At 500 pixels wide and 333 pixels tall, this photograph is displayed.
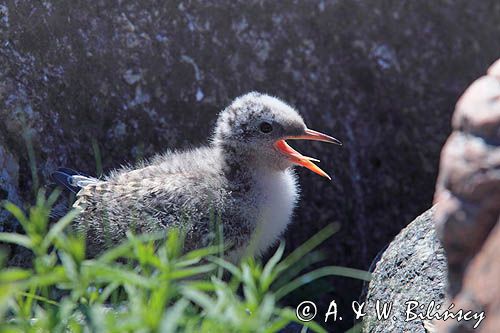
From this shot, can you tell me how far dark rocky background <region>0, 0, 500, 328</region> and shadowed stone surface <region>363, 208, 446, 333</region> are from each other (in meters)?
0.90

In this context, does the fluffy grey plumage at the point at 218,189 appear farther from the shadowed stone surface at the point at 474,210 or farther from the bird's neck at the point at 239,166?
the shadowed stone surface at the point at 474,210

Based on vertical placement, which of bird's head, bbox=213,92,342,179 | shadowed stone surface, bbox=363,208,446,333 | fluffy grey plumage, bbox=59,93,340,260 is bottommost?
shadowed stone surface, bbox=363,208,446,333

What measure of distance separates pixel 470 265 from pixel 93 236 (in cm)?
202

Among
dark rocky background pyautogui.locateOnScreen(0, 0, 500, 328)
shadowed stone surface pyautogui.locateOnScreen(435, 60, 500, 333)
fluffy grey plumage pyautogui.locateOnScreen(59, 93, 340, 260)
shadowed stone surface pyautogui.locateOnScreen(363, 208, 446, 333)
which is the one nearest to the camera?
shadowed stone surface pyautogui.locateOnScreen(435, 60, 500, 333)

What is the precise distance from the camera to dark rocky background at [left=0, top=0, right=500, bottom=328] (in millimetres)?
4469

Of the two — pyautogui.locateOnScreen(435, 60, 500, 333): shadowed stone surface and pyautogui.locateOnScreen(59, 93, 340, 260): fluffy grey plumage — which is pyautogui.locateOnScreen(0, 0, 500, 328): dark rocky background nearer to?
pyautogui.locateOnScreen(59, 93, 340, 260): fluffy grey plumage

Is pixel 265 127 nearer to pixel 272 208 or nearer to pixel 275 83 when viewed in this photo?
pixel 272 208

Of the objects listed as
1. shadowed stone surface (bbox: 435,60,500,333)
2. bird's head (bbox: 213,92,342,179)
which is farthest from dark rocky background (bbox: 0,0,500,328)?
shadowed stone surface (bbox: 435,60,500,333)

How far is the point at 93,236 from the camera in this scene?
4102 millimetres

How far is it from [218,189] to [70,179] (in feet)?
2.37

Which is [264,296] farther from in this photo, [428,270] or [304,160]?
[304,160]

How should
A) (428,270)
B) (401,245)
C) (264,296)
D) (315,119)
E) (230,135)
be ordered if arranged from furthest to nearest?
(315,119)
(230,135)
(401,245)
(428,270)
(264,296)

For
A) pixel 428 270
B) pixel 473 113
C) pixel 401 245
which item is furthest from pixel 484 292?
pixel 401 245

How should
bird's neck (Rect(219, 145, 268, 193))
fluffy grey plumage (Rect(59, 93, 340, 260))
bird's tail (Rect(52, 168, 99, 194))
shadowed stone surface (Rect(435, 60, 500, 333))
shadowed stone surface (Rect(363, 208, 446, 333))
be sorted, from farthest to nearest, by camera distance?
bird's neck (Rect(219, 145, 268, 193)) → bird's tail (Rect(52, 168, 99, 194)) → fluffy grey plumage (Rect(59, 93, 340, 260)) → shadowed stone surface (Rect(363, 208, 446, 333)) → shadowed stone surface (Rect(435, 60, 500, 333))
